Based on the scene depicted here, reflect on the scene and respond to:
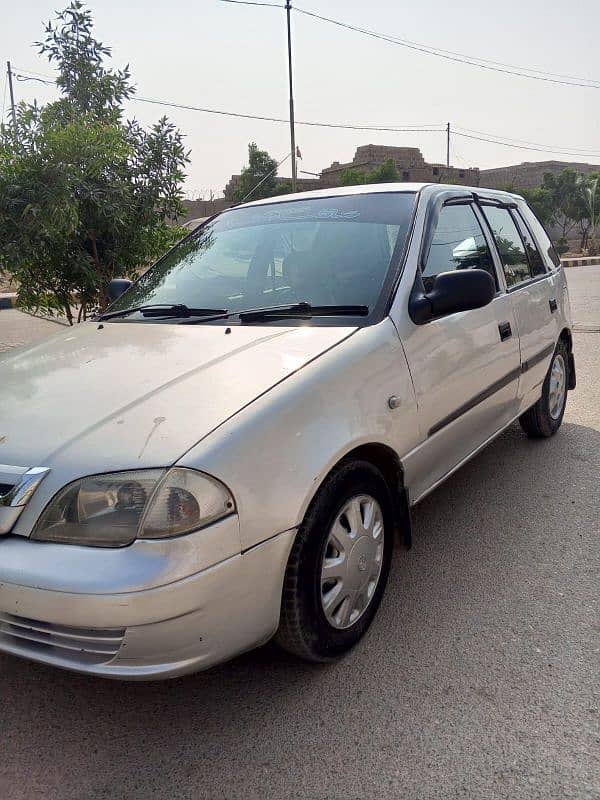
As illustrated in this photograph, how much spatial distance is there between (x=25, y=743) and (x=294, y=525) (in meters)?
1.07

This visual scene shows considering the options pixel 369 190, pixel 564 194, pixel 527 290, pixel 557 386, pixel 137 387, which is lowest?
pixel 557 386

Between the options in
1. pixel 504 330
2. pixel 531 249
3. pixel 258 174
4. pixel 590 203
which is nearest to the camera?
pixel 504 330

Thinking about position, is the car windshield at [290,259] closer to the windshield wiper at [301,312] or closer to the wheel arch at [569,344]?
the windshield wiper at [301,312]

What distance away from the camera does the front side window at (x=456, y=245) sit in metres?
3.07

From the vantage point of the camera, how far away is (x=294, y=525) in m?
2.00

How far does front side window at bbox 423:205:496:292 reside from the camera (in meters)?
3.07

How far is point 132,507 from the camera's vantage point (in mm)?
1819

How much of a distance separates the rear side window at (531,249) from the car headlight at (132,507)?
10.1ft

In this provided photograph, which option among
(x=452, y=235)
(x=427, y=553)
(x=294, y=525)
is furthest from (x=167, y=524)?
(x=452, y=235)

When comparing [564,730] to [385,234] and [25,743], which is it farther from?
[385,234]

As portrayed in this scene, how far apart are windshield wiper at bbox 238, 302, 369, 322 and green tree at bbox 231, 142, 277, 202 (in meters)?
45.4

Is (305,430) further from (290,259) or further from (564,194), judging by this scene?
(564,194)

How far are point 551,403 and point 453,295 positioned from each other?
225cm

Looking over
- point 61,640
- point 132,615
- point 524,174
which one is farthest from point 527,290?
point 524,174
